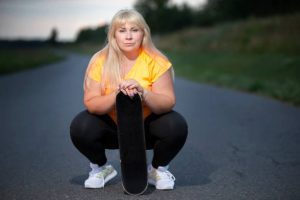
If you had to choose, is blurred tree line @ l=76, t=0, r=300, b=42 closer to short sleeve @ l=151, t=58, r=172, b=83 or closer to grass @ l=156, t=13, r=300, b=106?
grass @ l=156, t=13, r=300, b=106

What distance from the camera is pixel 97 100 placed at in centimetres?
351

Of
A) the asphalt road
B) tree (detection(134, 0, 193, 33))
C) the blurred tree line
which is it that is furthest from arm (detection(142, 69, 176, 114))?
tree (detection(134, 0, 193, 33))

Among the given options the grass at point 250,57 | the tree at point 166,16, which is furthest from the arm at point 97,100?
the tree at point 166,16

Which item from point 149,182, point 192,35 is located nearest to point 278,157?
point 149,182

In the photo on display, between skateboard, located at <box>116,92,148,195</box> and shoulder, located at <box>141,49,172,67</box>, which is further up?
shoulder, located at <box>141,49,172,67</box>

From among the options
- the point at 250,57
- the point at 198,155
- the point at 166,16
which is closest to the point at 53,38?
the point at 166,16

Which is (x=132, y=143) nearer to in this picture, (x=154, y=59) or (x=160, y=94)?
(x=160, y=94)

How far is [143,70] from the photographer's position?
143 inches

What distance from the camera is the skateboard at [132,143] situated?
10.9 ft

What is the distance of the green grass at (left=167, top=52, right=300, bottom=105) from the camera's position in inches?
431

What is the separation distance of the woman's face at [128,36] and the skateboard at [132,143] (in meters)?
0.46

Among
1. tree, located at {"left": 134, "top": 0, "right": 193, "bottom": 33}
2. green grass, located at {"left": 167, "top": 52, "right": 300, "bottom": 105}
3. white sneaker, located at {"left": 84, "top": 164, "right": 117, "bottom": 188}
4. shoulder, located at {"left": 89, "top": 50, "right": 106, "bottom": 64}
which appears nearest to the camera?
shoulder, located at {"left": 89, "top": 50, "right": 106, "bottom": 64}

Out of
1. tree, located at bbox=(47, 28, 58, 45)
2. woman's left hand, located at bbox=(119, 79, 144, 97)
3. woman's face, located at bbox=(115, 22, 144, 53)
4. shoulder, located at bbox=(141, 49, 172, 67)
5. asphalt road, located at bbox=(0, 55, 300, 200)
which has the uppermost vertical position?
woman's face, located at bbox=(115, 22, 144, 53)

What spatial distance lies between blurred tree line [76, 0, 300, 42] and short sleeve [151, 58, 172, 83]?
92.7 ft
